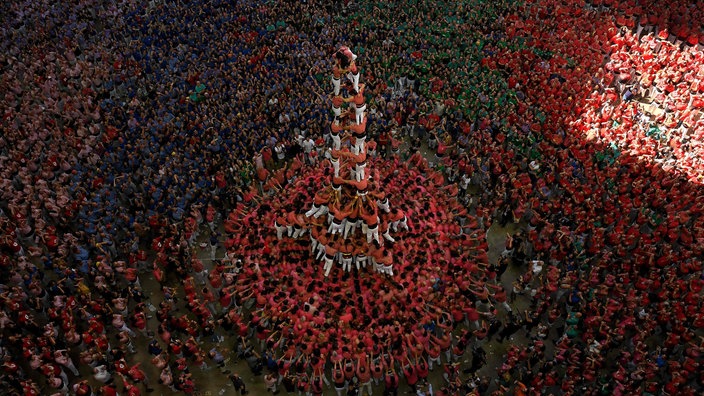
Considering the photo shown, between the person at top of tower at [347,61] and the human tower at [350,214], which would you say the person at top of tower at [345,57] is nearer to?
the person at top of tower at [347,61]

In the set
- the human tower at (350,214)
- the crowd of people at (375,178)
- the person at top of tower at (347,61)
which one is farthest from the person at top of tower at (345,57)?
the crowd of people at (375,178)

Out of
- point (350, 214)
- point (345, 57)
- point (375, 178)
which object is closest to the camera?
point (345, 57)

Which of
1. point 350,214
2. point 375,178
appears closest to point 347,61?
point 350,214

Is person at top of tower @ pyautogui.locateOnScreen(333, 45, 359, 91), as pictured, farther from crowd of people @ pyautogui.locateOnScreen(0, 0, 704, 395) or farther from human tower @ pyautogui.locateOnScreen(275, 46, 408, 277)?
crowd of people @ pyautogui.locateOnScreen(0, 0, 704, 395)

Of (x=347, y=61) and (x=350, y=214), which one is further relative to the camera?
(x=350, y=214)

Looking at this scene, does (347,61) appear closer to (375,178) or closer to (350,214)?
(350,214)
